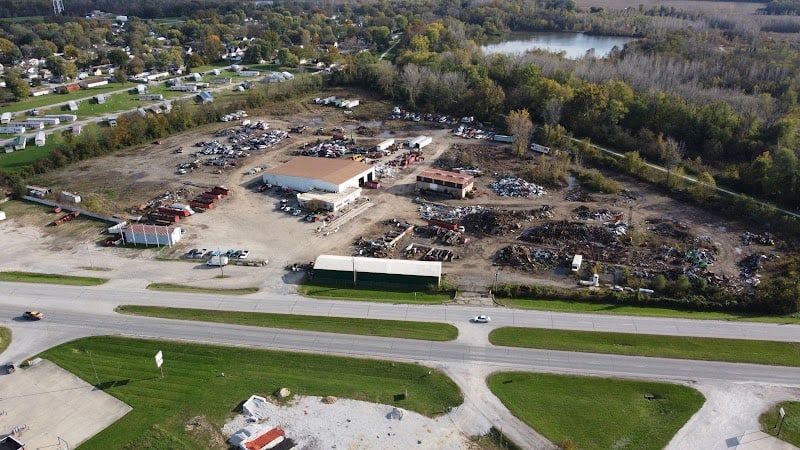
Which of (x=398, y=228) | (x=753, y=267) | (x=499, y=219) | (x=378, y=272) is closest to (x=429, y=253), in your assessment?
(x=398, y=228)

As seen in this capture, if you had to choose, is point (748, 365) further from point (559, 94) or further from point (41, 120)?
point (41, 120)

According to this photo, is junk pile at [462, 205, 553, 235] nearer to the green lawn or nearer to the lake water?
the green lawn

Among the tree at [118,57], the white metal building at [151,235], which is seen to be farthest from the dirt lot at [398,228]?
the tree at [118,57]

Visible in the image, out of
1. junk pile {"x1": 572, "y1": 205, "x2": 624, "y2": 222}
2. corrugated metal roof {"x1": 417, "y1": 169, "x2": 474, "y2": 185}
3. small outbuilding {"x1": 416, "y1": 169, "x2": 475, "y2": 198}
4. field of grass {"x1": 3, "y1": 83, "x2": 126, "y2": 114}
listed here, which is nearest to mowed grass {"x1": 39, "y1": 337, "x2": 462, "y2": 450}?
junk pile {"x1": 572, "y1": 205, "x2": 624, "y2": 222}

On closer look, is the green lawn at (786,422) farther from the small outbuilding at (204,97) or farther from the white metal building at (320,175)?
the small outbuilding at (204,97)

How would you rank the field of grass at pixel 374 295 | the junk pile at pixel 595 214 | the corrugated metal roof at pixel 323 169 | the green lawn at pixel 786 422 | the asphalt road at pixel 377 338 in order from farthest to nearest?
1. the corrugated metal roof at pixel 323 169
2. the junk pile at pixel 595 214
3. the field of grass at pixel 374 295
4. the asphalt road at pixel 377 338
5. the green lawn at pixel 786 422
